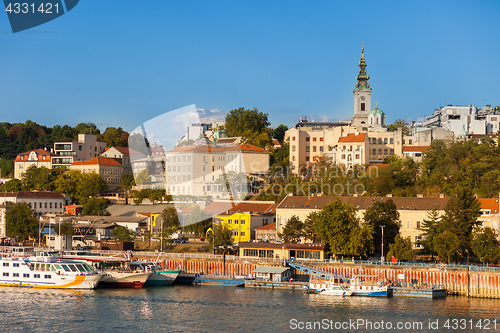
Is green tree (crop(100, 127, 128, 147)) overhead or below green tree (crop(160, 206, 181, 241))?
overhead

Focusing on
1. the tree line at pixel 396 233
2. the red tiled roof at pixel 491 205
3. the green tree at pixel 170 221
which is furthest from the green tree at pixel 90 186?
the red tiled roof at pixel 491 205

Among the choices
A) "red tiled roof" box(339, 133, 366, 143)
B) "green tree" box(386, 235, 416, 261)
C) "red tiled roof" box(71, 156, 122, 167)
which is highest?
"red tiled roof" box(339, 133, 366, 143)

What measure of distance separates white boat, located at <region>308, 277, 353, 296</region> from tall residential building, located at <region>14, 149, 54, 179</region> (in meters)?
79.2

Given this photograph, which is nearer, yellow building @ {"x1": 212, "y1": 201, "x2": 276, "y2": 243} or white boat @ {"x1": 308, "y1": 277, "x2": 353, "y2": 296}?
white boat @ {"x1": 308, "y1": 277, "x2": 353, "y2": 296}

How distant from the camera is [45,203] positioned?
10181cm

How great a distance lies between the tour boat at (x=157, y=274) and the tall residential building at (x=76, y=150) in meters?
64.7

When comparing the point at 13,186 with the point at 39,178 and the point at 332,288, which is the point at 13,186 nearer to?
the point at 39,178

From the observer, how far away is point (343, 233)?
63.1 meters

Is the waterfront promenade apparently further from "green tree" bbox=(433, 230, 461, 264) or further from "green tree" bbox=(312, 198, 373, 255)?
"green tree" bbox=(433, 230, 461, 264)

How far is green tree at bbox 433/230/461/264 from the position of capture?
58875 millimetres

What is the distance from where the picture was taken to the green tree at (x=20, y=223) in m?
86.0

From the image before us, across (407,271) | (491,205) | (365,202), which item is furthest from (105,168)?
(407,271)

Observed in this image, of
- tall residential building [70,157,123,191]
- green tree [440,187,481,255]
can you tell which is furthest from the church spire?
green tree [440,187,481,255]

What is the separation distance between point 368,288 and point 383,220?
41.0ft
